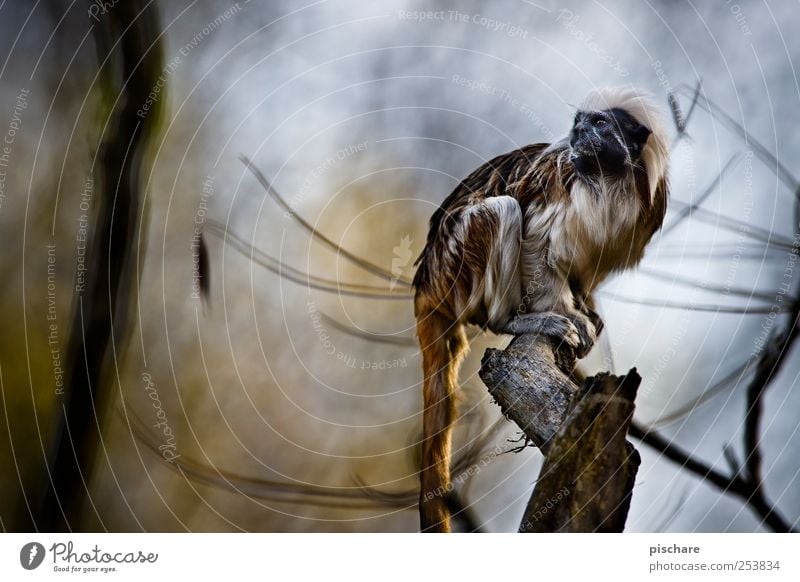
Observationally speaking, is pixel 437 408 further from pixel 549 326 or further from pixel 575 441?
pixel 575 441

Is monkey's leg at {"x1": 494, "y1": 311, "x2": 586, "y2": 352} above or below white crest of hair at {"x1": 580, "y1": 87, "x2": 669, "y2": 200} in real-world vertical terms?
below

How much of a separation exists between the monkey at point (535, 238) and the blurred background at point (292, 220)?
41 millimetres

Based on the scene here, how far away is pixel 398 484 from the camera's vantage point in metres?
1.59

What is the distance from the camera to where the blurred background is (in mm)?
1536

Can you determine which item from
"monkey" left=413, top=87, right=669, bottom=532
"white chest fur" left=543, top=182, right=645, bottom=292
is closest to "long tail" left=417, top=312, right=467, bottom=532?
"monkey" left=413, top=87, right=669, bottom=532

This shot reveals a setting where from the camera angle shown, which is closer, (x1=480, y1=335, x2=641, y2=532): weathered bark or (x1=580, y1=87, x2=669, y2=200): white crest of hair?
(x1=480, y1=335, x2=641, y2=532): weathered bark

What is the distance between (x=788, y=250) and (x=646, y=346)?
434mm

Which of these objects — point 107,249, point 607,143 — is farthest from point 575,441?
point 107,249

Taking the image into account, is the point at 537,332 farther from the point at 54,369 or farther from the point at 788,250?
the point at 54,369

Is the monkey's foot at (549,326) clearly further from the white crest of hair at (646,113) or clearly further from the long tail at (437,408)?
the white crest of hair at (646,113)
